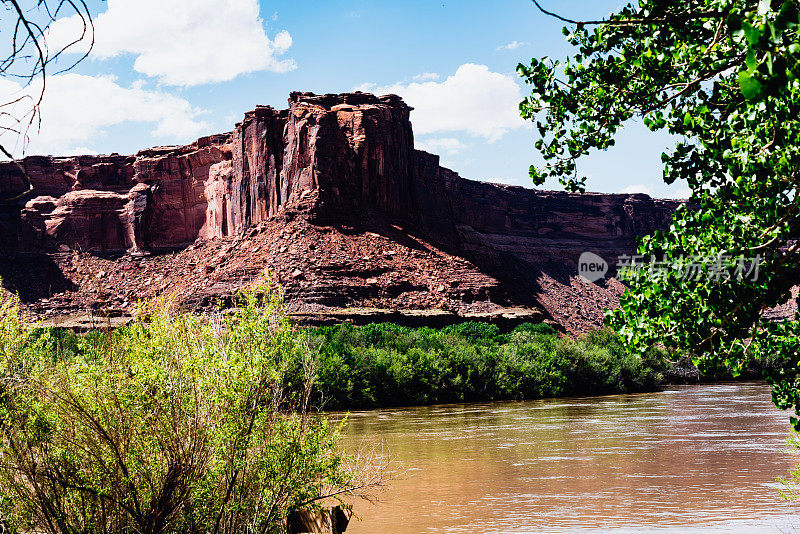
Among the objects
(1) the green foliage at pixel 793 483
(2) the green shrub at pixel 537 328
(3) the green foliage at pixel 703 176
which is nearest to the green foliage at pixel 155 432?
(3) the green foliage at pixel 703 176

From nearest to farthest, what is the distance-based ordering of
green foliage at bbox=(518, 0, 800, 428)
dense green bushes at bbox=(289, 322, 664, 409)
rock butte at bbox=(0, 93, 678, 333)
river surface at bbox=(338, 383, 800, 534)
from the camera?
green foliage at bbox=(518, 0, 800, 428) < river surface at bbox=(338, 383, 800, 534) < dense green bushes at bbox=(289, 322, 664, 409) < rock butte at bbox=(0, 93, 678, 333)

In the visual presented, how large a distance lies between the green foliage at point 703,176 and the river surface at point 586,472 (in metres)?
7.24

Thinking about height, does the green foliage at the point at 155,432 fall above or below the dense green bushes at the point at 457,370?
above

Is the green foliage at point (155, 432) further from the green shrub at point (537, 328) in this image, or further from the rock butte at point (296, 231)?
the green shrub at point (537, 328)

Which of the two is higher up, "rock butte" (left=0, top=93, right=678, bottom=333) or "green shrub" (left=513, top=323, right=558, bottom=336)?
"rock butte" (left=0, top=93, right=678, bottom=333)

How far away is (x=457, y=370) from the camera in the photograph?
139 feet

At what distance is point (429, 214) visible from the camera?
3647 inches

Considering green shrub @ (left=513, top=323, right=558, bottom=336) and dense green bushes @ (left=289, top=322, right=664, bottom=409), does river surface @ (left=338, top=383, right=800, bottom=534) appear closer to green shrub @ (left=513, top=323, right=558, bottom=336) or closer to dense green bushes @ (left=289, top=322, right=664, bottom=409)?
dense green bushes @ (left=289, top=322, right=664, bottom=409)

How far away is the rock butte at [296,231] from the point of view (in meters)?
66.5

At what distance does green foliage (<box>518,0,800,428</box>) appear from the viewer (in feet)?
16.6

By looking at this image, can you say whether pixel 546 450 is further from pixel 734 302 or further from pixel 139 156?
pixel 139 156

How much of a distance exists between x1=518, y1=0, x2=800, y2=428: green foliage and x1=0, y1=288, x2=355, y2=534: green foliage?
12.5 ft

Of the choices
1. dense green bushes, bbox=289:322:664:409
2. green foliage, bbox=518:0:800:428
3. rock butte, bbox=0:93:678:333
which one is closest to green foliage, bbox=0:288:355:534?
green foliage, bbox=518:0:800:428

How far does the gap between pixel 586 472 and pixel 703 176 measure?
12433 millimetres
